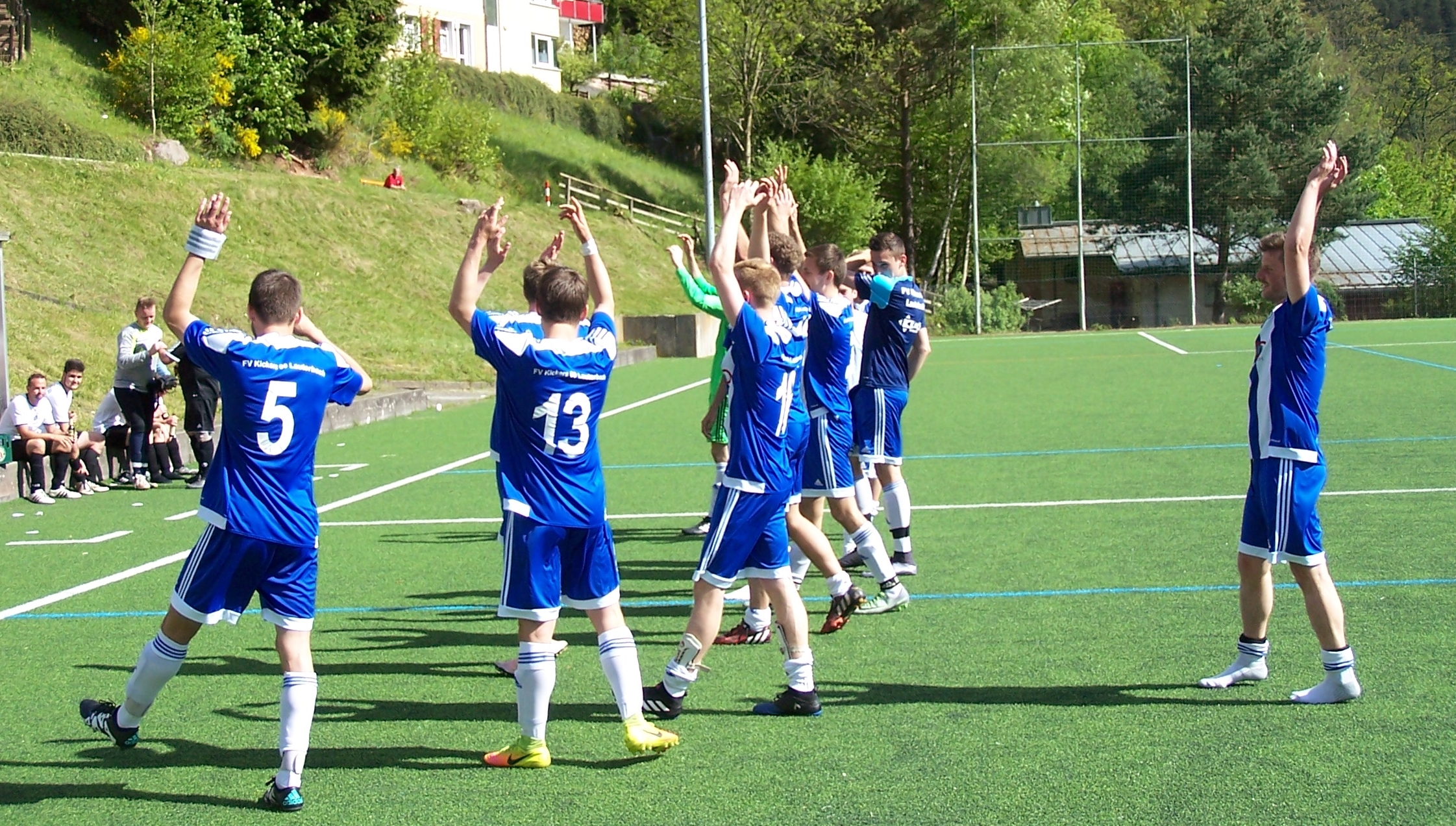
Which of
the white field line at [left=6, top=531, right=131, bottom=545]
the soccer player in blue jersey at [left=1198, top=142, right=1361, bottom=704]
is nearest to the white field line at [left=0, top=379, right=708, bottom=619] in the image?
the white field line at [left=6, top=531, right=131, bottom=545]

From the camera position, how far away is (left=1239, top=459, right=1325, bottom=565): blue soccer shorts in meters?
5.39

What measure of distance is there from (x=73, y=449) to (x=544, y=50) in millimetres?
65271

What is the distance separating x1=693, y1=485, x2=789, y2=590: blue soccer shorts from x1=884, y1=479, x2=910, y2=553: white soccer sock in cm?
275

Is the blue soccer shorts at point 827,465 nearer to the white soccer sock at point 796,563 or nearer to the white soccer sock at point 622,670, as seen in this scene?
the white soccer sock at point 796,563

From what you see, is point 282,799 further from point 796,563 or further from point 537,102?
point 537,102

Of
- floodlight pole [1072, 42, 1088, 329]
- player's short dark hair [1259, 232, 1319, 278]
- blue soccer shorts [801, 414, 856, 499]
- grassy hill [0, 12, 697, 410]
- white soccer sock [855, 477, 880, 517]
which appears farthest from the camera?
floodlight pole [1072, 42, 1088, 329]

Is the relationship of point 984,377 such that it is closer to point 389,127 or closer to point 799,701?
point 799,701

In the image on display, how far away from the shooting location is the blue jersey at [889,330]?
8211 mm

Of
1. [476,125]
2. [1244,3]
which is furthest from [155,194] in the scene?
[1244,3]

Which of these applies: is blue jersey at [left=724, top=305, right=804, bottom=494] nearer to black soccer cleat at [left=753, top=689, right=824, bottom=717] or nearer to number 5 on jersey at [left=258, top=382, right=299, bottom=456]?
black soccer cleat at [left=753, top=689, right=824, bottom=717]

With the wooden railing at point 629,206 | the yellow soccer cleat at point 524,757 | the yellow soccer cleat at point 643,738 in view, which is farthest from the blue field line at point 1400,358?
the wooden railing at point 629,206

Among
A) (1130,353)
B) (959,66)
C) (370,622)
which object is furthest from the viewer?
(959,66)

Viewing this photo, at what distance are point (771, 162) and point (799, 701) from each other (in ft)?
152

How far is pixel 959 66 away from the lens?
54531 millimetres
